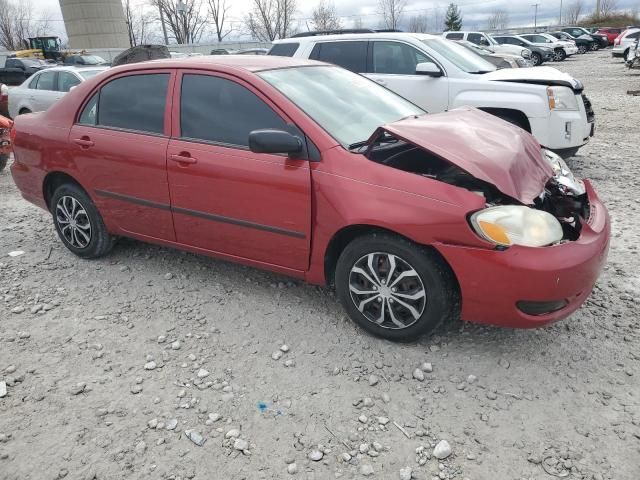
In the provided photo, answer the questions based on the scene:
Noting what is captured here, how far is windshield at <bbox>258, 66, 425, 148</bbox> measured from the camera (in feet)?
11.1

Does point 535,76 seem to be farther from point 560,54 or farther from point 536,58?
point 560,54

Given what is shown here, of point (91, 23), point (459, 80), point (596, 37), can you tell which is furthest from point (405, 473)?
point (91, 23)

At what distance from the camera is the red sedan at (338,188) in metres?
2.80

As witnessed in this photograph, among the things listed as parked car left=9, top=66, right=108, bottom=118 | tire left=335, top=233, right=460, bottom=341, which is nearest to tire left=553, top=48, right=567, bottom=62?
parked car left=9, top=66, right=108, bottom=118

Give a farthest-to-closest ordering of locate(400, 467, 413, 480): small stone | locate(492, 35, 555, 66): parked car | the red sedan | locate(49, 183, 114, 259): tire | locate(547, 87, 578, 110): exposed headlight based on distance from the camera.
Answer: locate(492, 35, 555, 66): parked car
locate(547, 87, 578, 110): exposed headlight
locate(49, 183, 114, 259): tire
the red sedan
locate(400, 467, 413, 480): small stone

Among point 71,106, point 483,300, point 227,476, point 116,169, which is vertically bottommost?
point 227,476

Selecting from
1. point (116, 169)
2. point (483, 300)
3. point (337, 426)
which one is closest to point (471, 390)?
point (483, 300)

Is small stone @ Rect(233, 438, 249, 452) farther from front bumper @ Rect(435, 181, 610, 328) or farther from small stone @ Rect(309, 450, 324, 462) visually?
front bumper @ Rect(435, 181, 610, 328)

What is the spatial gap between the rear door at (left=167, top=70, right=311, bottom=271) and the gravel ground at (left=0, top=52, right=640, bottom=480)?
1.64 feet

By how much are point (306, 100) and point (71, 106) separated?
210 cm

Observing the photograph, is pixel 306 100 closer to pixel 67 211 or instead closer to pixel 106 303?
pixel 106 303

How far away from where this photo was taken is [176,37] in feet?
188

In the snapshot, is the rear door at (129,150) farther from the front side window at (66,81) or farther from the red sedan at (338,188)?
the front side window at (66,81)

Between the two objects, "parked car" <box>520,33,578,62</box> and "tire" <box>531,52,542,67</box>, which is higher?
"parked car" <box>520,33,578,62</box>
